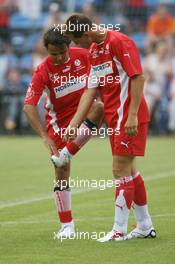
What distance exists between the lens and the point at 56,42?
8.77 metres

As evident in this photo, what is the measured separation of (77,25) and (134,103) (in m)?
0.89

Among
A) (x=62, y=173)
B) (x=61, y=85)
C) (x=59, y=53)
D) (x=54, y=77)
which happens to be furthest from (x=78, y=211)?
(x=59, y=53)

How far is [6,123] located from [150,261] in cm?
1692

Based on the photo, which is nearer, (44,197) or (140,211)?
(140,211)

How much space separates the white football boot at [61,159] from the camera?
898cm

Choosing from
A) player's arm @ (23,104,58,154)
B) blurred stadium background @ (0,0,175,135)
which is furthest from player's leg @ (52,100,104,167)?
blurred stadium background @ (0,0,175,135)

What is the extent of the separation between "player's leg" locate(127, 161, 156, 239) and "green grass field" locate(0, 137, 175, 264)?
5.4 inches

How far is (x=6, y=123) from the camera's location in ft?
79.3

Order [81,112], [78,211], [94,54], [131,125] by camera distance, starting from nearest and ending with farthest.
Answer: [131,125], [94,54], [81,112], [78,211]

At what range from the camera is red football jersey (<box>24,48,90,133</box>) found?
907 cm

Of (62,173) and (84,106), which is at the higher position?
(84,106)

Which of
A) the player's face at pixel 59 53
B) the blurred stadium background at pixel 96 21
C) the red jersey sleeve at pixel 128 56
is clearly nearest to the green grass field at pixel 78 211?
the red jersey sleeve at pixel 128 56

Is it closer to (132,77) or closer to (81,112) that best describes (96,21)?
(81,112)

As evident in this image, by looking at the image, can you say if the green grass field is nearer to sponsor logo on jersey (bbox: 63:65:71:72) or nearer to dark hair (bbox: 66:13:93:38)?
sponsor logo on jersey (bbox: 63:65:71:72)
